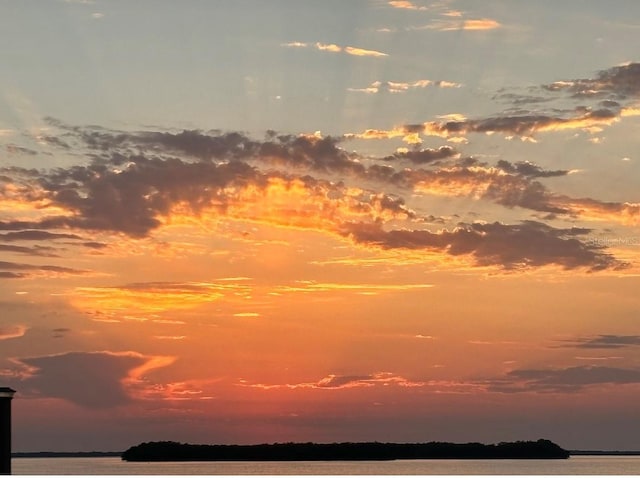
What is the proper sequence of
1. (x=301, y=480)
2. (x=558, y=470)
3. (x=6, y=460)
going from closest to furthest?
(x=301, y=480) → (x=6, y=460) → (x=558, y=470)

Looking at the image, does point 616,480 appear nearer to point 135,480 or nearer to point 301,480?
point 301,480

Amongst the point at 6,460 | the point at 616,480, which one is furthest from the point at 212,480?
the point at 6,460

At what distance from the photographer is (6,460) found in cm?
2434

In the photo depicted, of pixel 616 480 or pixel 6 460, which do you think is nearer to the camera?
pixel 616 480

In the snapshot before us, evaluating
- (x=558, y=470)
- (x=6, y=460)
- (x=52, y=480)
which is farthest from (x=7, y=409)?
(x=558, y=470)

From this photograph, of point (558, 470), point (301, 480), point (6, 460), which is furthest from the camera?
point (558, 470)

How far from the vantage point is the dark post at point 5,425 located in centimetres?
2431

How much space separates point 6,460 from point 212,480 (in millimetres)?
8981

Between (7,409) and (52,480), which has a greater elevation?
(7,409)

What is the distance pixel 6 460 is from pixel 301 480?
1033cm

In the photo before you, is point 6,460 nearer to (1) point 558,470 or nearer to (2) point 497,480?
(2) point 497,480

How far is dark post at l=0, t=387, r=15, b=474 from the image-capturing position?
2431 centimetres

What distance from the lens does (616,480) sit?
17.7 m

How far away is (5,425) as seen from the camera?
24469 mm
